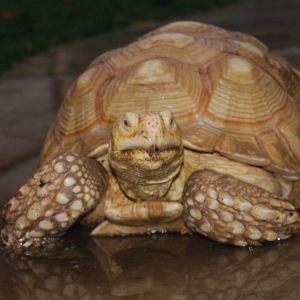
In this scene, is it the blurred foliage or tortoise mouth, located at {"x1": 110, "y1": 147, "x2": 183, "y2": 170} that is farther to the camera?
the blurred foliage

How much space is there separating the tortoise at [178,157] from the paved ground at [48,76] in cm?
80

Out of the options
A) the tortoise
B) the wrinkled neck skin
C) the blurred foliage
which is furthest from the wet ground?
Result: the blurred foliage

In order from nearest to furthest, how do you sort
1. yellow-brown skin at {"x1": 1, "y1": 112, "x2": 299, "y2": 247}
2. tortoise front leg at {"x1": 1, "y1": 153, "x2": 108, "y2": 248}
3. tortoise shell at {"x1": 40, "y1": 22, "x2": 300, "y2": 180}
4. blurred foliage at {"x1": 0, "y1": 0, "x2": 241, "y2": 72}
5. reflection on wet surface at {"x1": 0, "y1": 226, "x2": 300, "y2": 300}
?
reflection on wet surface at {"x1": 0, "y1": 226, "x2": 300, "y2": 300}, yellow-brown skin at {"x1": 1, "y1": 112, "x2": 299, "y2": 247}, tortoise front leg at {"x1": 1, "y1": 153, "x2": 108, "y2": 248}, tortoise shell at {"x1": 40, "y1": 22, "x2": 300, "y2": 180}, blurred foliage at {"x1": 0, "y1": 0, "x2": 241, "y2": 72}

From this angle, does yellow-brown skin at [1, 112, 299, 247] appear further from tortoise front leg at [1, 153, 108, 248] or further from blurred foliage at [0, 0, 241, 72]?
blurred foliage at [0, 0, 241, 72]

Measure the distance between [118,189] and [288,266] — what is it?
104 cm

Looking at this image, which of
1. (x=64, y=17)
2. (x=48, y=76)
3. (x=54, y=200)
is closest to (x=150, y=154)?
(x=54, y=200)

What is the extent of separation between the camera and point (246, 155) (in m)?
3.15

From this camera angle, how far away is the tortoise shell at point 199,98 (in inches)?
129

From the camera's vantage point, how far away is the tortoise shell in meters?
3.27

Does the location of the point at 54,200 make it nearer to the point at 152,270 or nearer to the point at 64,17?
the point at 152,270

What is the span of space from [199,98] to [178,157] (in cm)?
57

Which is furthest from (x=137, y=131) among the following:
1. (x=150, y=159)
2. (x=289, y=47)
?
(x=289, y=47)

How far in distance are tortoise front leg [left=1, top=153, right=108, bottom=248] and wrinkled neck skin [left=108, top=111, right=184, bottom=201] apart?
204 millimetres

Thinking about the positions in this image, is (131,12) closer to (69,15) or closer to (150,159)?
(69,15)
